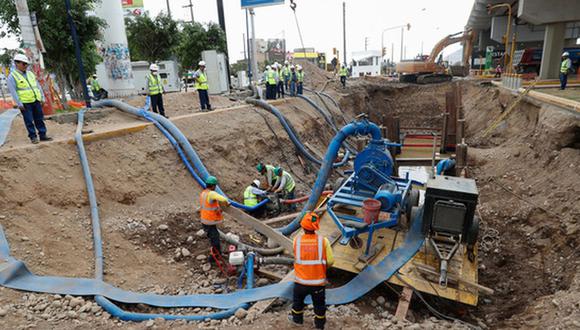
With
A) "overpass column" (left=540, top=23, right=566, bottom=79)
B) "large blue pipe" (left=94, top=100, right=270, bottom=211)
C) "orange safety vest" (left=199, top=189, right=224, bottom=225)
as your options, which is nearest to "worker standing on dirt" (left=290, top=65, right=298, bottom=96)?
"large blue pipe" (left=94, top=100, right=270, bottom=211)

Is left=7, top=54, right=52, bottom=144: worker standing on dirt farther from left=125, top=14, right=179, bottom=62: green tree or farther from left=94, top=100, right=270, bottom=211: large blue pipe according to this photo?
left=125, top=14, right=179, bottom=62: green tree

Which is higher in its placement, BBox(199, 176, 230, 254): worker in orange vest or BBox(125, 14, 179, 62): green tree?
BBox(125, 14, 179, 62): green tree

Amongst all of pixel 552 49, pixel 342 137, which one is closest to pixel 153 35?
pixel 342 137

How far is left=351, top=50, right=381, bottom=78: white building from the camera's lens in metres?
50.8

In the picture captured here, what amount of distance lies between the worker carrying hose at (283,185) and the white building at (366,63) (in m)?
45.6

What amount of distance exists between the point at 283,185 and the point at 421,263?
3.75 m

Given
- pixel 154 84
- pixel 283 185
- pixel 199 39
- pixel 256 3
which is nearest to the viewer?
pixel 283 185

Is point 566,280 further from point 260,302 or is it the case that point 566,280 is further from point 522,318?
Answer: point 260,302

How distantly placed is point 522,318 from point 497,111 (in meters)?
13.5

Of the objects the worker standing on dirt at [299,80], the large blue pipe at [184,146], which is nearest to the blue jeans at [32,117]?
the large blue pipe at [184,146]

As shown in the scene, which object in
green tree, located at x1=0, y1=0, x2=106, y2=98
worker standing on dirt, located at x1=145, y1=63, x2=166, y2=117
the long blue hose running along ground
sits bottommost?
the long blue hose running along ground

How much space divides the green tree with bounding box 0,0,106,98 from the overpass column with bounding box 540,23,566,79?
2006cm

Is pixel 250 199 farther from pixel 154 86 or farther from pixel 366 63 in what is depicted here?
pixel 366 63

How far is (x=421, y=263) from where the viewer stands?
213 inches
